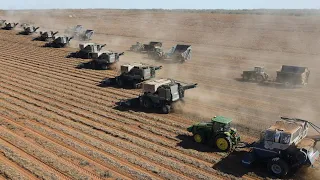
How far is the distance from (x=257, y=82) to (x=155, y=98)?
508 inches

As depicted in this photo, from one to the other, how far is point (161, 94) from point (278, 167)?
1038 cm

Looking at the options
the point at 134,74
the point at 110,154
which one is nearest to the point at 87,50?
the point at 134,74

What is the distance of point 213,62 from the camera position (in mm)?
41406

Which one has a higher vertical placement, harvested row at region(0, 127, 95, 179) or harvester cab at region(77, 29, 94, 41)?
harvester cab at region(77, 29, 94, 41)

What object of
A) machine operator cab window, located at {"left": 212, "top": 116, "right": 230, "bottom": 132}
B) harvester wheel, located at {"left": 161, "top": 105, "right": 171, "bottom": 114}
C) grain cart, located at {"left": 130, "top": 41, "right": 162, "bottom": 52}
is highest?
grain cart, located at {"left": 130, "top": 41, "right": 162, "bottom": 52}

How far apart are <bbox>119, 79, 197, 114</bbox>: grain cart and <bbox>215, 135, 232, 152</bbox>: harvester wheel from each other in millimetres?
6482

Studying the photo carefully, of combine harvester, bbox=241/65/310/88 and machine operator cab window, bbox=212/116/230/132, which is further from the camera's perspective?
combine harvester, bbox=241/65/310/88

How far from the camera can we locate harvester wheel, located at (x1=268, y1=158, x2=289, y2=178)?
14.4 meters

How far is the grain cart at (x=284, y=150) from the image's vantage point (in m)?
14.3

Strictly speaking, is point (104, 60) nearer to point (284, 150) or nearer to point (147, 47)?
point (147, 47)

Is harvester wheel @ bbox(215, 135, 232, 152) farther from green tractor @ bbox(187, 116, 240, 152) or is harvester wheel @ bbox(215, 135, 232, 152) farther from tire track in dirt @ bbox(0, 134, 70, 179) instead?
tire track in dirt @ bbox(0, 134, 70, 179)

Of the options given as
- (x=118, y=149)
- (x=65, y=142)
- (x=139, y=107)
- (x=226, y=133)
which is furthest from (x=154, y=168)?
(x=139, y=107)

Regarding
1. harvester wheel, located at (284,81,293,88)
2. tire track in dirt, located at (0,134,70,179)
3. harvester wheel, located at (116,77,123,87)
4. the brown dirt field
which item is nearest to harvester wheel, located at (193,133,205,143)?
the brown dirt field

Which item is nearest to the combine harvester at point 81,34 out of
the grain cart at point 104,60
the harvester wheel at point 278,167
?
the grain cart at point 104,60
